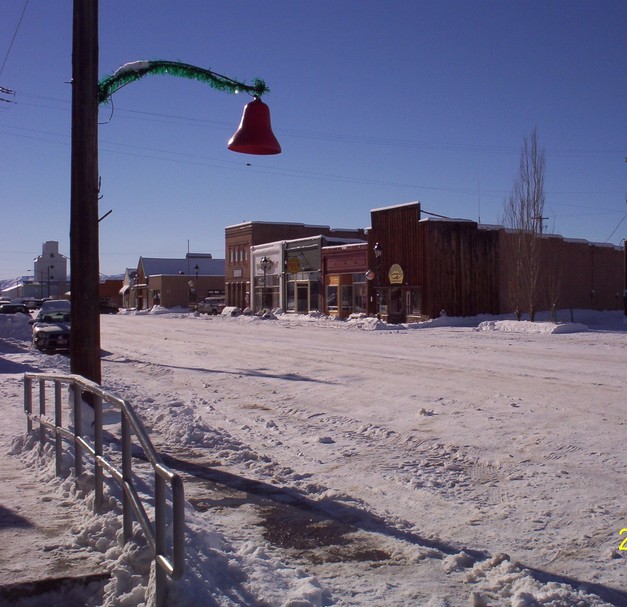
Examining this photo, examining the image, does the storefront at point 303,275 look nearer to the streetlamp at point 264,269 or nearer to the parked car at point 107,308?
the streetlamp at point 264,269

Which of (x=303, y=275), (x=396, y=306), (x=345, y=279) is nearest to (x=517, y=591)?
(x=396, y=306)

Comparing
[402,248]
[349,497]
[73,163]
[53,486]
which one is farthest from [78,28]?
[402,248]

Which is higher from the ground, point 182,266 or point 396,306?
point 182,266

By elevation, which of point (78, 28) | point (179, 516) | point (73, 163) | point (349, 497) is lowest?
point (349, 497)

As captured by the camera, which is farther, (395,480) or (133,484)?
(395,480)

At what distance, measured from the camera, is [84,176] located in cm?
845

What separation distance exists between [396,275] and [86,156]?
40.4m

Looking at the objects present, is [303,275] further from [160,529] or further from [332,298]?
[160,529]

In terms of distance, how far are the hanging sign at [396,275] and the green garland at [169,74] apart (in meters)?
39.5

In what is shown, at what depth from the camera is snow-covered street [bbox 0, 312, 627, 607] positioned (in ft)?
15.9

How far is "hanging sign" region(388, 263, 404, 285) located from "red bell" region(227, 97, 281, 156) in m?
40.1

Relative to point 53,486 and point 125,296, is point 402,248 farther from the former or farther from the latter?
point 125,296

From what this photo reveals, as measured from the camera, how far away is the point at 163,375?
1811 centimetres

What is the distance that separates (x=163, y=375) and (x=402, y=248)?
103ft
